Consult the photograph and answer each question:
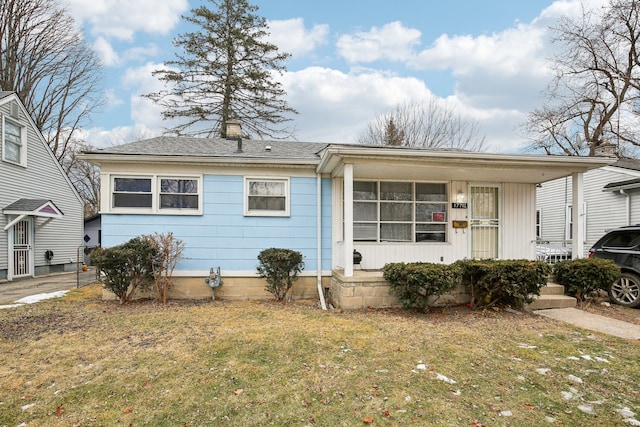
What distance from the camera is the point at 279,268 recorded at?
21.6ft

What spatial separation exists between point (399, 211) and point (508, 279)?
8.92 ft

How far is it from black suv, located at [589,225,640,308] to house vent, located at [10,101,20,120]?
16.5m

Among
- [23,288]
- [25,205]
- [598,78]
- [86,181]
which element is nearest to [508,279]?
[23,288]

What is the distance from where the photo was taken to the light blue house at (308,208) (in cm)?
692

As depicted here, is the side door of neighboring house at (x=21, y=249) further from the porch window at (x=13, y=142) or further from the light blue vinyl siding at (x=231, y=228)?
the light blue vinyl siding at (x=231, y=228)

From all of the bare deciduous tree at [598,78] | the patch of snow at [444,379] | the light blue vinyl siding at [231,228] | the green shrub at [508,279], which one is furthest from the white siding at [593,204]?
the patch of snow at [444,379]

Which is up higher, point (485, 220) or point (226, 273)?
point (485, 220)

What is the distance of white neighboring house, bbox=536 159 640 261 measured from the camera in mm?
10352

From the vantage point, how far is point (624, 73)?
16.7m

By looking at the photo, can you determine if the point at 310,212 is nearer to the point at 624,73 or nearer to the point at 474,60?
the point at 474,60

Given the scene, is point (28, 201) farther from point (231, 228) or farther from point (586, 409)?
point (586, 409)

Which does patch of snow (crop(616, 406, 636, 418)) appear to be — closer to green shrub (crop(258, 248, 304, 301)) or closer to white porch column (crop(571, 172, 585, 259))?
green shrub (crop(258, 248, 304, 301))

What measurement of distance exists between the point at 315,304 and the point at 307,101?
44.4ft

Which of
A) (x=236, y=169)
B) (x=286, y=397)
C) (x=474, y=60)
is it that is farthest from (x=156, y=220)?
(x=474, y=60)
